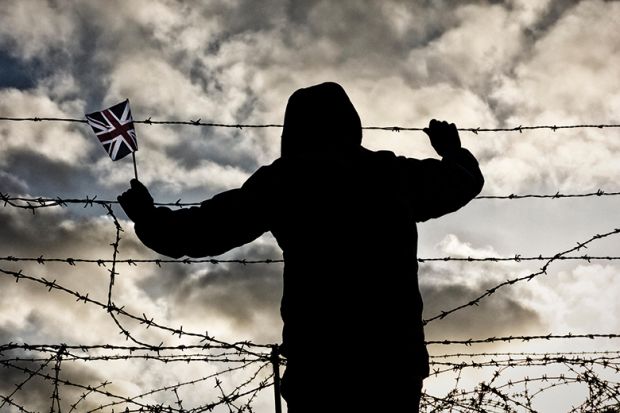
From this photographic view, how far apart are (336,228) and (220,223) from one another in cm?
60

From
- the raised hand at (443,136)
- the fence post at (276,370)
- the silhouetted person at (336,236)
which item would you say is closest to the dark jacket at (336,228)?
the silhouetted person at (336,236)

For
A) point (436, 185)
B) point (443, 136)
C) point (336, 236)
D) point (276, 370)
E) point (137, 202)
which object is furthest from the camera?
point (276, 370)

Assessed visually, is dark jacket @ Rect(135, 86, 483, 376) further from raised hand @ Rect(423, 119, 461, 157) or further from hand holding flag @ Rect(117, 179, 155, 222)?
raised hand @ Rect(423, 119, 461, 157)

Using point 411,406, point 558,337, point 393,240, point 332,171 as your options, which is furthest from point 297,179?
point 558,337

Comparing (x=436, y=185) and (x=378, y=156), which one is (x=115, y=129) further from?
(x=436, y=185)

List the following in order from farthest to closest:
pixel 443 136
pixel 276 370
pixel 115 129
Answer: pixel 276 370, pixel 115 129, pixel 443 136

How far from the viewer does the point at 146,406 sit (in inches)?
212

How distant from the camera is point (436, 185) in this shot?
121 inches

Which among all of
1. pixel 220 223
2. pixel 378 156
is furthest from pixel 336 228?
pixel 220 223

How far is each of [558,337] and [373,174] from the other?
144 inches

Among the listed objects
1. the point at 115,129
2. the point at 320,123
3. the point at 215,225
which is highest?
the point at 115,129

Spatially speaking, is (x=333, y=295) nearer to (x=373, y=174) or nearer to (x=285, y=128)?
(x=373, y=174)

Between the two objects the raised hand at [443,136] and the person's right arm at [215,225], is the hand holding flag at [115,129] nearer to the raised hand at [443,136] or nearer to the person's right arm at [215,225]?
the person's right arm at [215,225]

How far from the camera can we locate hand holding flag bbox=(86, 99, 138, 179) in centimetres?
443
